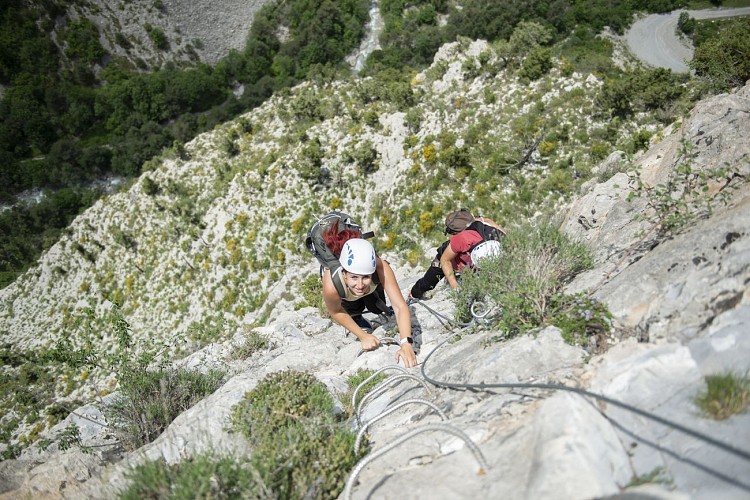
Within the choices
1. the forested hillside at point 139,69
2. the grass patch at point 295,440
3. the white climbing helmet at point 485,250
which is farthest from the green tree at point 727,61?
the forested hillside at point 139,69

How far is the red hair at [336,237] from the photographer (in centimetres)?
550

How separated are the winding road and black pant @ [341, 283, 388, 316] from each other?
156ft

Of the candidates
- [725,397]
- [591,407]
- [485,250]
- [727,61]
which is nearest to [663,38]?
[727,61]

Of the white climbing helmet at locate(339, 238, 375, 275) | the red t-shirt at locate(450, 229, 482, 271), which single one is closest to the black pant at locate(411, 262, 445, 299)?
the red t-shirt at locate(450, 229, 482, 271)

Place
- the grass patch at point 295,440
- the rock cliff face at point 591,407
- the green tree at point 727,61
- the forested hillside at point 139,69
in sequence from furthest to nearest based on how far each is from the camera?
1. the forested hillside at point 139,69
2. the green tree at point 727,61
3. the grass patch at point 295,440
4. the rock cliff face at point 591,407

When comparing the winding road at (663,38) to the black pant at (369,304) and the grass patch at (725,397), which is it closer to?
the black pant at (369,304)

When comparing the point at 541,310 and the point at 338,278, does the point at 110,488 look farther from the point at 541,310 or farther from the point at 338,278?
the point at 541,310

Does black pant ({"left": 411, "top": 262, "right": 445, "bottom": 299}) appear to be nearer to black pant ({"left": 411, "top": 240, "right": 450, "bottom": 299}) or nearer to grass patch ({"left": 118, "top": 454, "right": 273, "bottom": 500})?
black pant ({"left": 411, "top": 240, "right": 450, "bottom": 299})

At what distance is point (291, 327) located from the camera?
934 cm

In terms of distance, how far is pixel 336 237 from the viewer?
555cm

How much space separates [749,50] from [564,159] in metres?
5.68

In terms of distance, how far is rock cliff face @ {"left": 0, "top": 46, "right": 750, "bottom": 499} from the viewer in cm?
216

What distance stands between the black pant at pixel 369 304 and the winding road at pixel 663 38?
47.7m

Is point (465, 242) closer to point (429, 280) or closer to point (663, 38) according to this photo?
point (429, 280)
